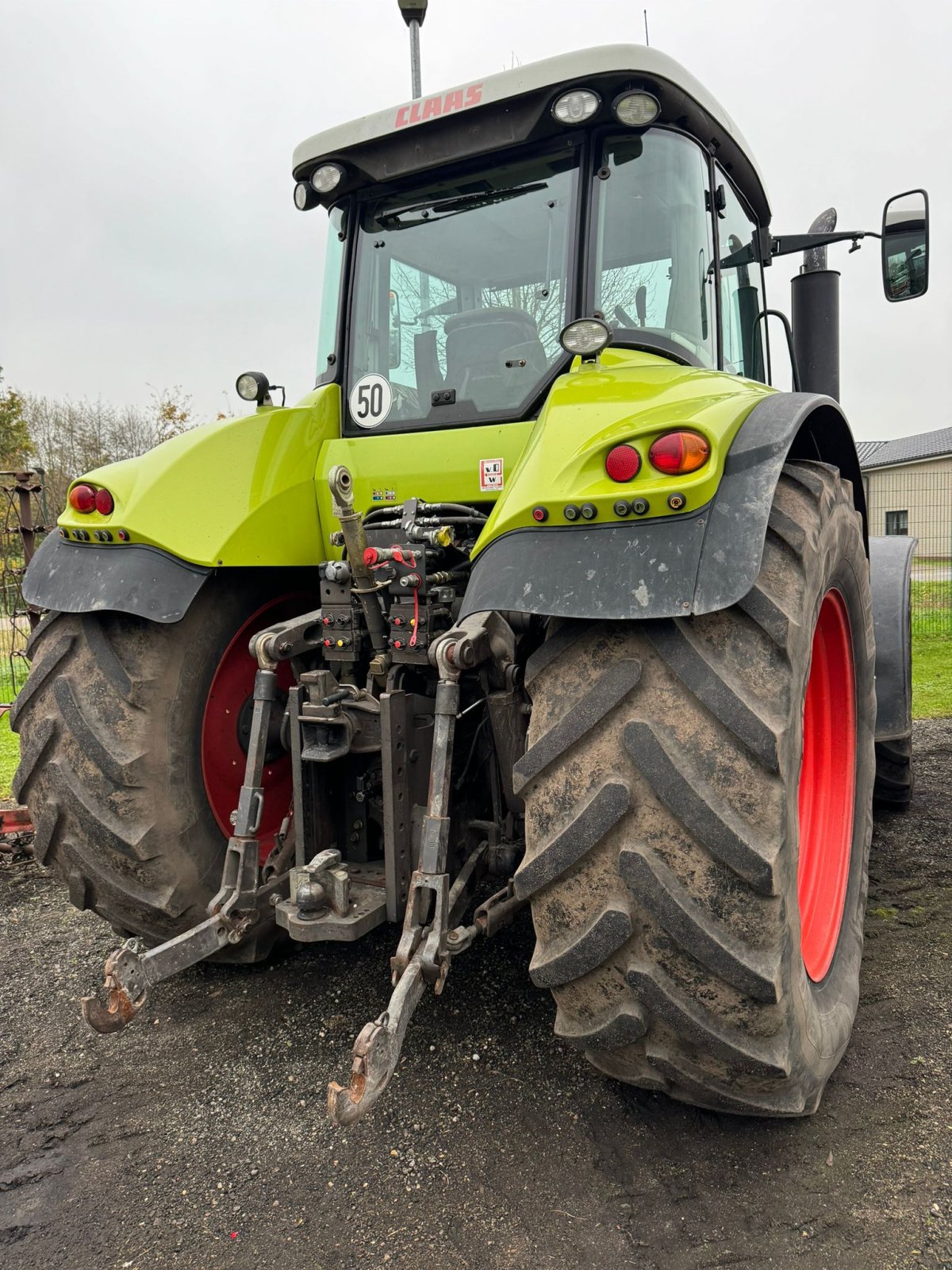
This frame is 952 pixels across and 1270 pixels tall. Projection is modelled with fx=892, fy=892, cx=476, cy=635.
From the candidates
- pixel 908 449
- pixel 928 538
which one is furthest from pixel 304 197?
pixel 908 449

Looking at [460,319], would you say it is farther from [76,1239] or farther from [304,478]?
[76,1239]

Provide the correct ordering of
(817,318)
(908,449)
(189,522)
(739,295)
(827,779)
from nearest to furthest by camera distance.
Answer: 1. (189,522)
2. (827,779)
3. (739,295)
4. (817,318)
5. (908,449)

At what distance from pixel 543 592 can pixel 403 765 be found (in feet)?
2.68

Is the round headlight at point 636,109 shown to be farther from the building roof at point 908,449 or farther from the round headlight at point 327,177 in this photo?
the building roof at point 908,449

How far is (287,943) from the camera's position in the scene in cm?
303

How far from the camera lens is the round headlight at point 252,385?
313 cm

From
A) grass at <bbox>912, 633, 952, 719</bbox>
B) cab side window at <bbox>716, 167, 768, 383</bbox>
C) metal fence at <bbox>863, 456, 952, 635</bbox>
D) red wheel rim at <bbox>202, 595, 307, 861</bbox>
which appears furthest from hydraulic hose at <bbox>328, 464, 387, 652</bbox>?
metal fence at <bbox>863, 456, 952, 635</bbox>

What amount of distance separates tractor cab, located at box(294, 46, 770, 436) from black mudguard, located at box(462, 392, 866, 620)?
644mm

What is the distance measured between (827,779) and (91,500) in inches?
97.0

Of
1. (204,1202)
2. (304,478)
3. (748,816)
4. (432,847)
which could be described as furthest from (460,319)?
(204,1202)

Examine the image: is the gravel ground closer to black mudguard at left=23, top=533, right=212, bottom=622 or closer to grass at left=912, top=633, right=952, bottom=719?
black mudguard at left=23, top=533, right=212, bottom=622

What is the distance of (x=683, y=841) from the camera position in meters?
1.72

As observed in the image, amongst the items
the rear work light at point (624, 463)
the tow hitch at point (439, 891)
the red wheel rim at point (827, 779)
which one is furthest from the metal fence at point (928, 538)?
the rear work light at point (624, 463)

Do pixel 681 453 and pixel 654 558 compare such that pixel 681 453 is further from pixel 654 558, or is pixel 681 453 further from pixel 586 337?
pixel 586 337
